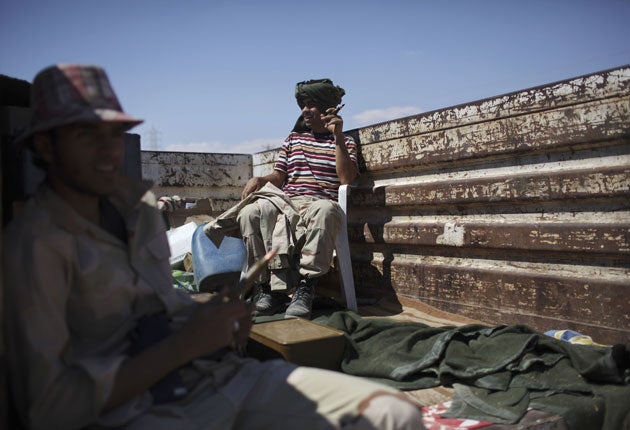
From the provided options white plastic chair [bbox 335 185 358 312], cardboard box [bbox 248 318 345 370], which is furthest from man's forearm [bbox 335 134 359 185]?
cardboard box [bbox 248 318 345 370]

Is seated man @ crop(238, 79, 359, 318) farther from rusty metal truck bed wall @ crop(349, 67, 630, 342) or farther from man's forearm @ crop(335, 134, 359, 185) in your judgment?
rusty metal truck bed wall @ crop(349, 67, 630, 342)

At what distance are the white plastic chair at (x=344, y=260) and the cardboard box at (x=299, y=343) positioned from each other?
1.29 metres

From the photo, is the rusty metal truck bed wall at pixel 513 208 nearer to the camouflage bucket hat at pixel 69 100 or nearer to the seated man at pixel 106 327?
the seated man at pixel 106 327

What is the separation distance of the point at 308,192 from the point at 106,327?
318 cm

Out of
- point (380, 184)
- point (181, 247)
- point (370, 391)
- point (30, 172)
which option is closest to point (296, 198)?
point (380, 184)

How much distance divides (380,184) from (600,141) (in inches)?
71.6

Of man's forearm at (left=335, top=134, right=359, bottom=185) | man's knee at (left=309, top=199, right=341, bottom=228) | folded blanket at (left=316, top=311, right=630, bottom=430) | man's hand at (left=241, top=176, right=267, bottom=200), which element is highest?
man's forearm at (left=335, top=134, right=359, bottom=185)

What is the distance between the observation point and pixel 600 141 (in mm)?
3055

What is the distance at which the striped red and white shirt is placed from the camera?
14.6 ft

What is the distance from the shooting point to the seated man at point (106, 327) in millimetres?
1149

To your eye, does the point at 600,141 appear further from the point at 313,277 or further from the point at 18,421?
the point at 18,421

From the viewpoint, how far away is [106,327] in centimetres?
132

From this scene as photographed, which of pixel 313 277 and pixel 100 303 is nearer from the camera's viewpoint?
pixel 100 303

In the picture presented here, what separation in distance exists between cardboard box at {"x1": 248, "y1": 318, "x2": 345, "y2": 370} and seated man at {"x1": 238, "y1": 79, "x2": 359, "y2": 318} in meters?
0.87
